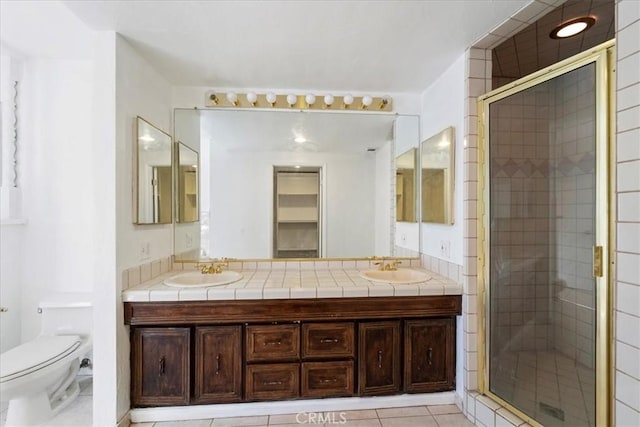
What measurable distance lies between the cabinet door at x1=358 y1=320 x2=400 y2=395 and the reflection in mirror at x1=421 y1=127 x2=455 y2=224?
821 mm

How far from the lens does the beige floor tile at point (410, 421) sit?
68.2 inches

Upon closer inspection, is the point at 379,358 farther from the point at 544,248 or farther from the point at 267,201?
the point at 267,201

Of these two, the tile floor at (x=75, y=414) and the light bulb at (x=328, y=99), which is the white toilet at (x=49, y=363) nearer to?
the tile floor at (x=75, y=414)

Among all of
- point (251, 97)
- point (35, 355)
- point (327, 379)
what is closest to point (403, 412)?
point (327, 379)

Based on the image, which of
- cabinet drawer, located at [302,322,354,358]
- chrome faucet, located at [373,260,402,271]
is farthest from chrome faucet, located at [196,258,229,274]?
chrome faucet, located at [373,260,402,271]

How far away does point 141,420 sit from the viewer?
1.74 meters

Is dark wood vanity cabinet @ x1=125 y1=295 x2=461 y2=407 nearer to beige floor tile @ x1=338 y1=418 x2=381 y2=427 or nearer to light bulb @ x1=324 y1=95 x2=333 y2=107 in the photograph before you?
beige floor tile @ x1=338 y1=418 x2=381 y2=427

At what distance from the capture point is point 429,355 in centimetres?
187

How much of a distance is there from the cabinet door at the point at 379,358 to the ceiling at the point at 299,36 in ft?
5.54

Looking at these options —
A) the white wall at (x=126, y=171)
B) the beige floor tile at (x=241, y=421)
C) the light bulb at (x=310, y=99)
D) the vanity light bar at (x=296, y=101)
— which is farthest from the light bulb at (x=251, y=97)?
the beige floor tile at (x=241, y=421)

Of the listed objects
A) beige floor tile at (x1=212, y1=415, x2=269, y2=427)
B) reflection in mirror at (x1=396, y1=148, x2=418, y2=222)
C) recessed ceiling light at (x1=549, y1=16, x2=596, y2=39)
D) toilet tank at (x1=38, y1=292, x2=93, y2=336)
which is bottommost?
beige floor tile at (x1=212, y1=415, x2=269, y2=427)

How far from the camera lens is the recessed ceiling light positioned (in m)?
1.71

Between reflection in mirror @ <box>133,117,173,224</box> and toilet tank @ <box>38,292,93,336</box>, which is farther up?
reflection in mirror @ <box>133,117,173,224</box>

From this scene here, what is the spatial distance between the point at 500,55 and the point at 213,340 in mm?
2726
